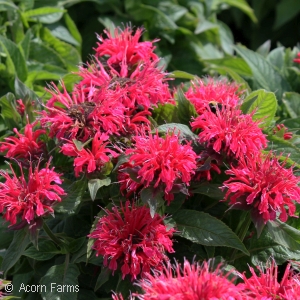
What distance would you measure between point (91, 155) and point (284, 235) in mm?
381

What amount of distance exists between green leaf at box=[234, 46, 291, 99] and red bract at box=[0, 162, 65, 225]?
0.81 m

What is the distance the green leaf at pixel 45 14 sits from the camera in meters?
1.84

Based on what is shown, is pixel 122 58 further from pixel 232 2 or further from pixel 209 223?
pixel 232 2

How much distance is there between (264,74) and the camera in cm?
161

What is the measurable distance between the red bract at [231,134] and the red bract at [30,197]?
29cm

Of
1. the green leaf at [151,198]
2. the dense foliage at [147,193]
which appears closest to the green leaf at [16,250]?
the dense foliage at [147,193]

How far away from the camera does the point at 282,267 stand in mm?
1167

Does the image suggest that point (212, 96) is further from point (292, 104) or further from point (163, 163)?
point (292, 104)

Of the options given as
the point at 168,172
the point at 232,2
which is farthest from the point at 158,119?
the point at 232,2

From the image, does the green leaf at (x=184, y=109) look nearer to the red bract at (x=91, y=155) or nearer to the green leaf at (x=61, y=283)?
the red bract at (x=91, y=155)

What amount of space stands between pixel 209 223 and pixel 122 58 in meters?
0.45

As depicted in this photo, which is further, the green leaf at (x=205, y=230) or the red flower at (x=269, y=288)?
the green leaf at (x=205, y=230)

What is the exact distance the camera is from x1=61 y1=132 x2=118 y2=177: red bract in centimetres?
99

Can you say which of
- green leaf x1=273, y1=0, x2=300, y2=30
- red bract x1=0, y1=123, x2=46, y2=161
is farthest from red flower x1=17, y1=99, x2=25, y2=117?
green leaf x1=273, y1=0, x2=300, y2=30
